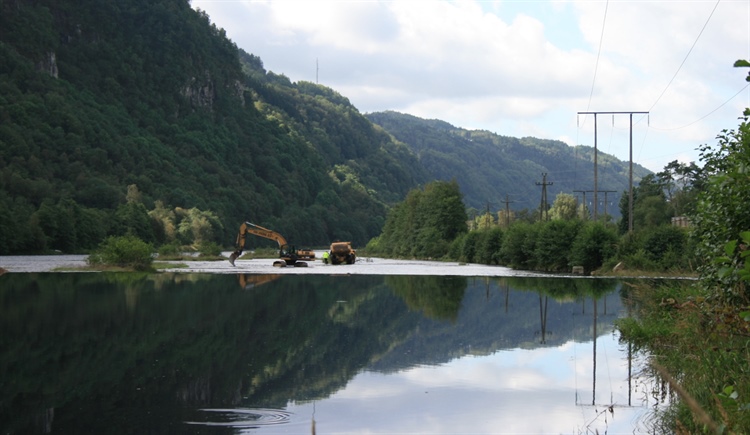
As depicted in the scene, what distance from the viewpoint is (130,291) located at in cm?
4194

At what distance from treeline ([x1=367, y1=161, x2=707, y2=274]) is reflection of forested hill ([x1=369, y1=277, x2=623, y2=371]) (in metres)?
3.68

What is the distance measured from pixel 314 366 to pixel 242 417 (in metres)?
5.63

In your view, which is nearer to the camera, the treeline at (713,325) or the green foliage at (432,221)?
the treeline at (713,325)

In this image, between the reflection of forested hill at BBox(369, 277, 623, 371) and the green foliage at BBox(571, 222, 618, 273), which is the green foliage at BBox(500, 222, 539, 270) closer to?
the green foliage at BBox(571, 222, 618, 273)

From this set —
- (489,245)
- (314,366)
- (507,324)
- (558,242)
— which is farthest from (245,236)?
(314,366)

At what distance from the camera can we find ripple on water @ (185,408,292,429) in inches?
524

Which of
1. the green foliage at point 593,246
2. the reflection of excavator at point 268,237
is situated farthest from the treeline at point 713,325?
the reflection of excavator at point 268,237

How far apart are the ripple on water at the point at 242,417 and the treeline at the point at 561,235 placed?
12.9m

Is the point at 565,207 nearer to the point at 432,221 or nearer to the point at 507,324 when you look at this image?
the point at 432,221

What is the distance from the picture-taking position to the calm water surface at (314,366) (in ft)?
45.3

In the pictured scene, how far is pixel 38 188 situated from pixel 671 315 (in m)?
109

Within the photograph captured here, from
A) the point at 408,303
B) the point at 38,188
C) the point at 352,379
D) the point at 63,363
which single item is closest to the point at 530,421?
the point at 352,379

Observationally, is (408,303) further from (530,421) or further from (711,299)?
(530,421)

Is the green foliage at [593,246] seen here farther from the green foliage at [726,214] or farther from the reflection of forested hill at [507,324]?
the green foliage at [726,214]
